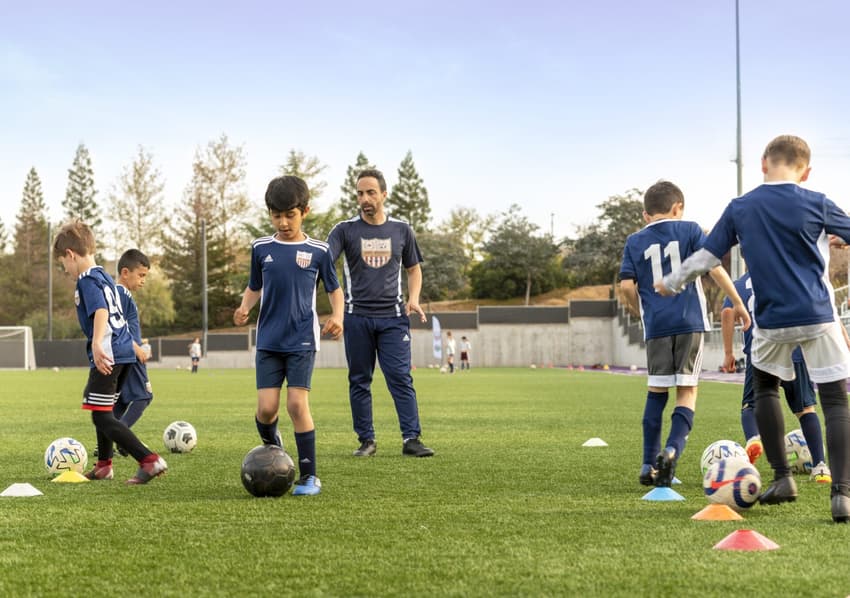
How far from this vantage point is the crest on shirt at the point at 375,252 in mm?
8211

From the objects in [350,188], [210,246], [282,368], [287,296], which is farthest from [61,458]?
[350,188]

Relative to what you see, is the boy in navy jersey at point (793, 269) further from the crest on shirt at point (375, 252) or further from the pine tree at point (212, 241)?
the pine tree at point (212, 241)

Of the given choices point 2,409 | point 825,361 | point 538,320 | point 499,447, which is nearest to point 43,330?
point 538,320

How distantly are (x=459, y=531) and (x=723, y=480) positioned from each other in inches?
60.1

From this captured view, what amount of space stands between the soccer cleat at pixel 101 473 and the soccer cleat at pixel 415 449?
2.37 metres

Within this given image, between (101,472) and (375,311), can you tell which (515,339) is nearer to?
(375,311)

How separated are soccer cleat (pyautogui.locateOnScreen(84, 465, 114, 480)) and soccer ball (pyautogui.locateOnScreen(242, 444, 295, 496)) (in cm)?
158

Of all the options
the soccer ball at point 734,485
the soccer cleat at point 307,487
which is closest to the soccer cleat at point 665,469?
the soccer ball at point 734,485

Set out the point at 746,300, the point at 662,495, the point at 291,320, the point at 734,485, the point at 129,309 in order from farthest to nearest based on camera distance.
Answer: the point at 129,309 < the point at 746,300 < the point at 291,320 < the point at 662,495 < the point at 734,485

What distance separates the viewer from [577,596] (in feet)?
10.7

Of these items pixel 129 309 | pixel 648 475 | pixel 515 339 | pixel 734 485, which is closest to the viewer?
pixel 734 485

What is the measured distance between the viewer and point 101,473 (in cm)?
676

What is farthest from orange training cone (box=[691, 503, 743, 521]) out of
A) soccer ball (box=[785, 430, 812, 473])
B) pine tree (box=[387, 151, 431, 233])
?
pine tree (box=[387, 151, 431, 233])

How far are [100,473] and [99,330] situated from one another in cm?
116
